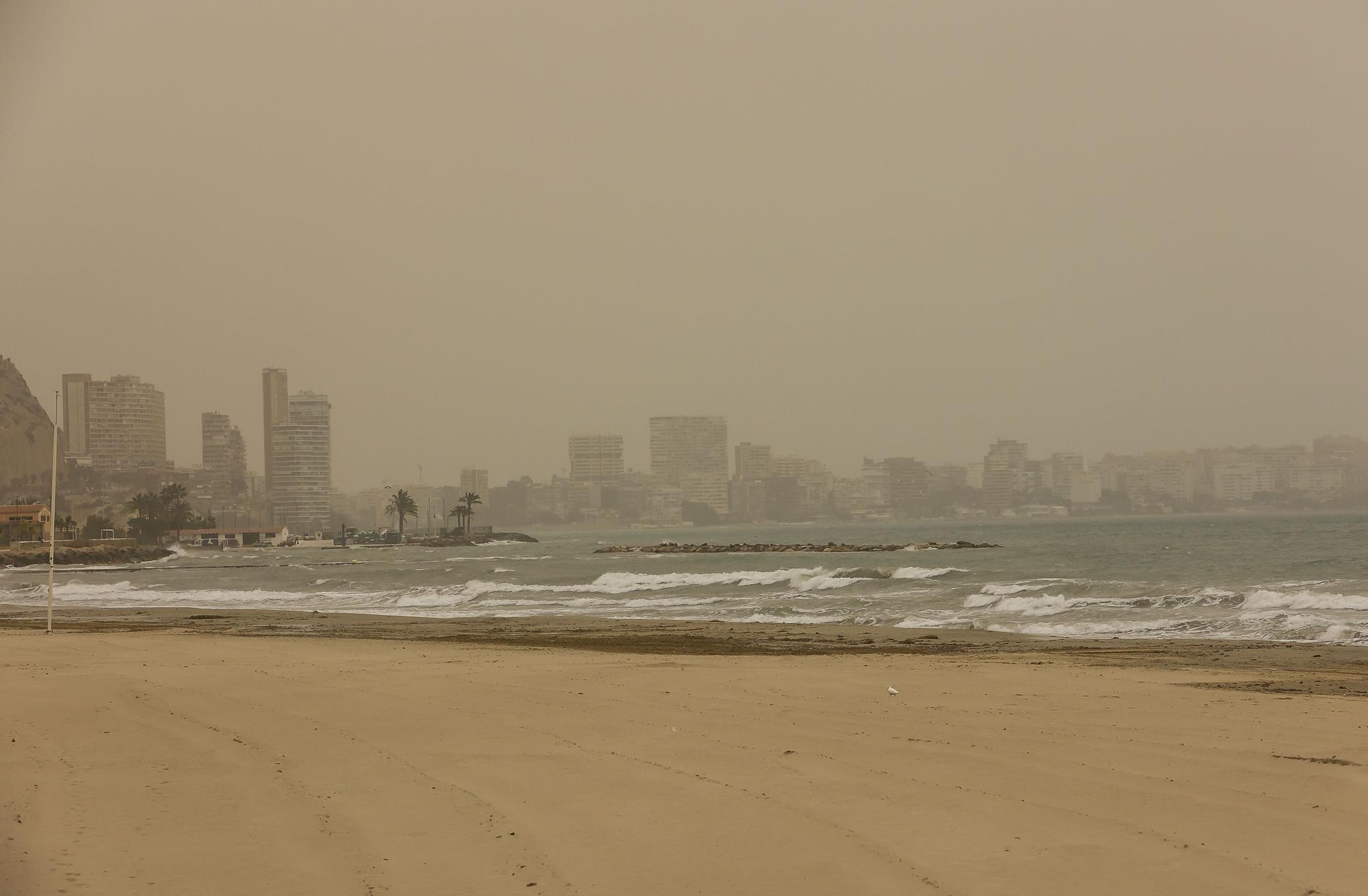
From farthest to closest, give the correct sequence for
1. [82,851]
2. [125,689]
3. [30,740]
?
[125,689] < [30,740] < [82,851]

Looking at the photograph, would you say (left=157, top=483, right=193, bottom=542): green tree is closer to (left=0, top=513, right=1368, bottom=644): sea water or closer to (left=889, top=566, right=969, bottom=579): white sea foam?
(left=0, top=513, right=1368, bottom=644): sea water

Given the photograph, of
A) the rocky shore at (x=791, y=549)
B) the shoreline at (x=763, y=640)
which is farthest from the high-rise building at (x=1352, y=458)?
the shoreline at (x=763, y=640)

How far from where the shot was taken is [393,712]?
908cm

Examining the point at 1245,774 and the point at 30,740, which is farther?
the point at 30,740

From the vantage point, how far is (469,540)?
155 m

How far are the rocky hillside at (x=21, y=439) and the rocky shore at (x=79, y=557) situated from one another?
26.6 ft

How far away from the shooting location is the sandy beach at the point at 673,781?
4871mm

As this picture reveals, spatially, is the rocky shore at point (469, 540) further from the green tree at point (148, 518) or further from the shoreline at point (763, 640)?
the shoreline at point (763, 640)

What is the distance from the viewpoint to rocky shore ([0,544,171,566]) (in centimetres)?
8856

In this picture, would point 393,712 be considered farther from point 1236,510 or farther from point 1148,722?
point 1236,510

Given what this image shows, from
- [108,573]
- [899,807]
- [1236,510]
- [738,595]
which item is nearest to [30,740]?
[899,807]

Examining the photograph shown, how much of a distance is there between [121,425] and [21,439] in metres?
64.5

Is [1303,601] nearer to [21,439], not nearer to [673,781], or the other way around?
[673,781]

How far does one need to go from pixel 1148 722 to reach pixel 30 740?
8.64 m
